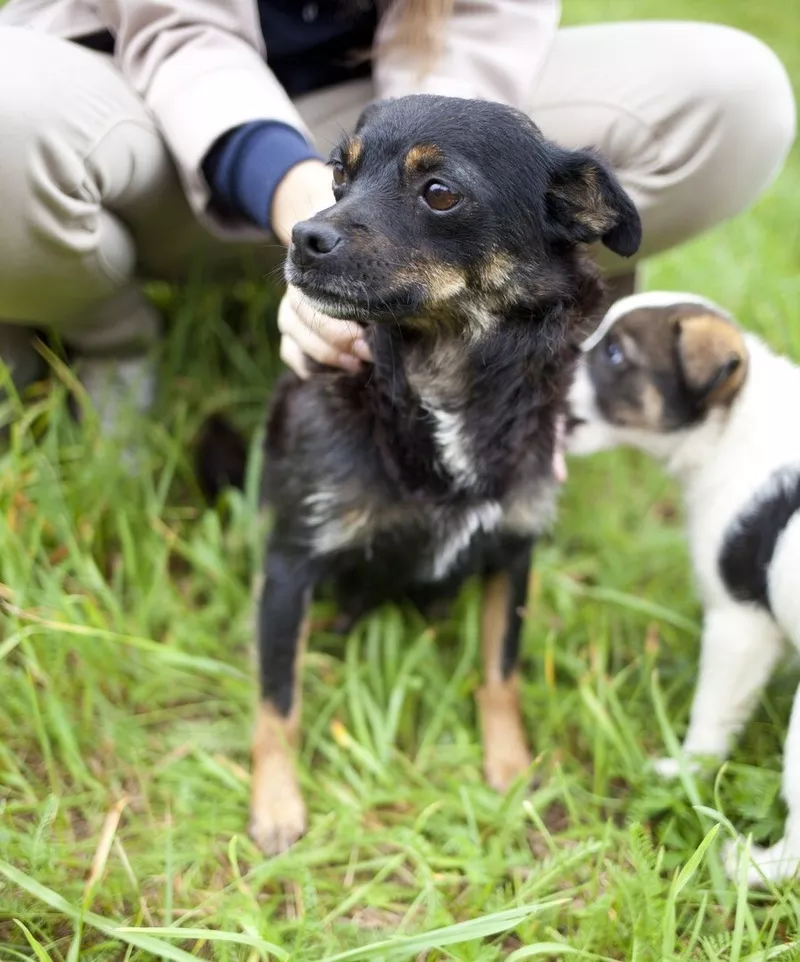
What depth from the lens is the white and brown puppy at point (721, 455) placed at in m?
2.01

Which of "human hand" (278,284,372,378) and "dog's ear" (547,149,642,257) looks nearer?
"dog's ear" (547,149,642,257)

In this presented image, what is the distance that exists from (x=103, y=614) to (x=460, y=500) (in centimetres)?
107

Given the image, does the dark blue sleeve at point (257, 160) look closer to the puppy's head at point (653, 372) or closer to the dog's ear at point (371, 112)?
the dog's ear at point (371, 112)

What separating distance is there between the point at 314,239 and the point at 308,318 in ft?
1.28

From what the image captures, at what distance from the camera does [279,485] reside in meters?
2.24

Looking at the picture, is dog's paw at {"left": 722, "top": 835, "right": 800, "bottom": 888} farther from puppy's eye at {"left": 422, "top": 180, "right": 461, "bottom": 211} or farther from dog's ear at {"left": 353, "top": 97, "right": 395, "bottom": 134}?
dog's ear at {"left": 353, "top": 97, "right": 395, "bottom": 134}

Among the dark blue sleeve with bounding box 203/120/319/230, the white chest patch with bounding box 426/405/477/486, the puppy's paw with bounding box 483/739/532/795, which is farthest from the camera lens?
the puppy's paw with bounding box 483/739/532/795

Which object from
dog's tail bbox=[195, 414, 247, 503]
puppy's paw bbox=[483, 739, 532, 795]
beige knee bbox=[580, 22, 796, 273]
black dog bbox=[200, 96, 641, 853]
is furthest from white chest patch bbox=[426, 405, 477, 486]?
dog's tail bbox=[195, 414, 247, 503]

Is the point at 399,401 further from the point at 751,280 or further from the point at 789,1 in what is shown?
the point at 789,1

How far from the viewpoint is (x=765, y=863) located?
185 centimetres

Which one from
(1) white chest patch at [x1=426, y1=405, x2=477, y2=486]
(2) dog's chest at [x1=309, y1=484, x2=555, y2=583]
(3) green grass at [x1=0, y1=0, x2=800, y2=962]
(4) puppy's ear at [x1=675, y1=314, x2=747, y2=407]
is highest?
(4) puppy's ear at [x1=675, y1=314, x2=747, y2=407]

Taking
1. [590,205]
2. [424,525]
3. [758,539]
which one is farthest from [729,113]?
[424,525]

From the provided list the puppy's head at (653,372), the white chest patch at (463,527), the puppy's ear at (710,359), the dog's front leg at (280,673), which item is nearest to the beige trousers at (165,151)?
the puppy's head at (653,372)

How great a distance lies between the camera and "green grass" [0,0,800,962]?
1.78 meters
